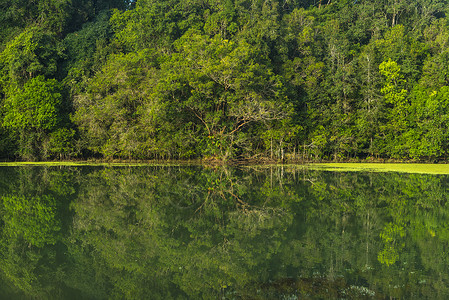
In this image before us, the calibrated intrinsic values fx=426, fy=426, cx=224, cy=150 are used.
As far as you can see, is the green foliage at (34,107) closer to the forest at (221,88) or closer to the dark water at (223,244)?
the forest at (221,88)

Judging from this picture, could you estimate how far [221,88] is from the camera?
31422mm

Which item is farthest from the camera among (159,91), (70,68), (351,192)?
(70,68)

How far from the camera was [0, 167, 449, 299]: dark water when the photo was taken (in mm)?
5906

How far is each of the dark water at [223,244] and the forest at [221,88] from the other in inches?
676

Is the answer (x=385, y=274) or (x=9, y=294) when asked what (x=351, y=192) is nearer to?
(x=385, y=274)

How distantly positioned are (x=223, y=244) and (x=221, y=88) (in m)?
24.2

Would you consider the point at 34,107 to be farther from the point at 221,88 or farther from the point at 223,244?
the point at 223,244

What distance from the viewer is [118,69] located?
111 ft

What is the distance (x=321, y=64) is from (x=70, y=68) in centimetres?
2243

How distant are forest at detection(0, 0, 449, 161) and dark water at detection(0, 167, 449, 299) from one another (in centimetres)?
1717

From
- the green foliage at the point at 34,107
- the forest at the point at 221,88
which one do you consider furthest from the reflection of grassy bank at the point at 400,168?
the green foliage at the point at 34,107

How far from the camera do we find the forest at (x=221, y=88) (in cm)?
3122

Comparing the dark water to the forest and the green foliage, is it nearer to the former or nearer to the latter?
the forest

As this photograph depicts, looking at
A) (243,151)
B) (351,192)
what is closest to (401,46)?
(243,151)
